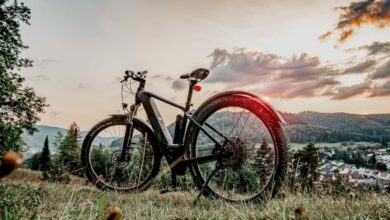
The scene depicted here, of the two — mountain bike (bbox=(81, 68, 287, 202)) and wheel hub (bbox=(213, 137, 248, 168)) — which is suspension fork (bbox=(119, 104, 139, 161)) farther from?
wheel hub (bbox=(213, 137, 248, 168))

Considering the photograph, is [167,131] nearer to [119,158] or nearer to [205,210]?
[119,158]

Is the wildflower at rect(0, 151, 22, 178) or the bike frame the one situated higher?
the bike frame

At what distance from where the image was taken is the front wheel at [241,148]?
3.93 m

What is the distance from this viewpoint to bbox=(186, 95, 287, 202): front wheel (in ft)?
12.9

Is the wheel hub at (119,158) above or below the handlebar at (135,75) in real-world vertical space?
below

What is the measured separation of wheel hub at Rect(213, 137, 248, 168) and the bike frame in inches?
3.9

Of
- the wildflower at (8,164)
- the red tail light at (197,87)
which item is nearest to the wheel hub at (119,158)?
the red tail light at (197,87)

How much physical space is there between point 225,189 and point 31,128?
57.3 ft

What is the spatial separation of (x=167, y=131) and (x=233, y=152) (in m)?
1.33

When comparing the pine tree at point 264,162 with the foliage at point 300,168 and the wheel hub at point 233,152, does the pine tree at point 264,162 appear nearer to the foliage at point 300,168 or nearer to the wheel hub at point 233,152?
the wheel hub at point 233,152

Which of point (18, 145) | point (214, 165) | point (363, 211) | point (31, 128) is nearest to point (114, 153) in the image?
point (214, 165)

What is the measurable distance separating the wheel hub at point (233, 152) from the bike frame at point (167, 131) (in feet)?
0.32

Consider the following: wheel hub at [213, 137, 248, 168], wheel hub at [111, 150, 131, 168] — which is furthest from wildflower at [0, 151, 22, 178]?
wheel hub at [111, 150, 131, 168]

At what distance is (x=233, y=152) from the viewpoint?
4.14 meters
